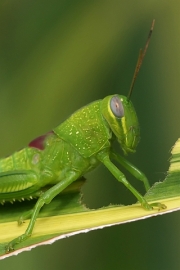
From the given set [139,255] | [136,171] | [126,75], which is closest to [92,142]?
[136,171]

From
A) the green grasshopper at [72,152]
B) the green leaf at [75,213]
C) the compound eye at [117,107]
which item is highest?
the compound eye at [117,107]

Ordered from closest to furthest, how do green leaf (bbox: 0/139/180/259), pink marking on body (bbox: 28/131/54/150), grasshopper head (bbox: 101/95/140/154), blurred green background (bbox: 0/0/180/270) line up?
1. green leaf (bbox: 0/139/180/259)
2. grasshopper head (bbox: 101/95/140/154)
3. pink marking on body (bbox: 28/131/54/150)
4. blurred green background (bbox: 0/0/180/270)

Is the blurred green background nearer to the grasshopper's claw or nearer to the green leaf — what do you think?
the green leaf

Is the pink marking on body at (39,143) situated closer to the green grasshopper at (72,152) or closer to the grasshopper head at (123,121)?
the green grasshopper at (72,152)

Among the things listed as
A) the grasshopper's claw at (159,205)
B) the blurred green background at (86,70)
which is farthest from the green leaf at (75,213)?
the blurred green background at (86,70)

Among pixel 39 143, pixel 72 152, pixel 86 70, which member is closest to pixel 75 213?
pixel 72 152

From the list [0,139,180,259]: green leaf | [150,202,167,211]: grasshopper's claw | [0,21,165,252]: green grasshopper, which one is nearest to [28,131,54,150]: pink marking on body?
[0,21,165,252]: green grasshopper

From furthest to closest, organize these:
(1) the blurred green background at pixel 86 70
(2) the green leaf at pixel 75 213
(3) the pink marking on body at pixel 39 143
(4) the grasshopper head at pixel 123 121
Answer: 1. (1) the blurred green background at pixel 86 70
2. (3) the pink marking on body at pixel 39 143
3. (4) the grasshopper head at pixel 123 121
4. (2) the green leaf at pixel 75 213
